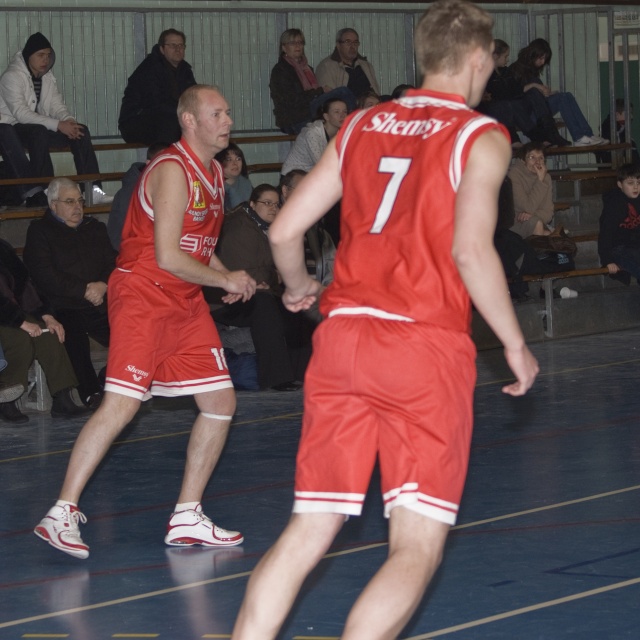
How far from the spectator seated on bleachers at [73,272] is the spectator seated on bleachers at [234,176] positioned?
1.59 meters

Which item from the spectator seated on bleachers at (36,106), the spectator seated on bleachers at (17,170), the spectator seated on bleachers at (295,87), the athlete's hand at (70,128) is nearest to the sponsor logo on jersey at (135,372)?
the spectator seated on bleachers at (17,170)

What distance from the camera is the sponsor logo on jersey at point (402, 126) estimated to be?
10.3 feet

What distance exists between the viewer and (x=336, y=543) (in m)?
5.16

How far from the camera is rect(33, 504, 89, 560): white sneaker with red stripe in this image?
508 cm

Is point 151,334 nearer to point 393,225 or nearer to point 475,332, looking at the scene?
point 393,225

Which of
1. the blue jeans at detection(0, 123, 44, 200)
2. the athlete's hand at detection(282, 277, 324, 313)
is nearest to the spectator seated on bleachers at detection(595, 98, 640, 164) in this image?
the blue jeans at detection(0, 123, 44, 200)

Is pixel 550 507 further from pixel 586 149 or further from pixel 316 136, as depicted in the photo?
pixel 586 149

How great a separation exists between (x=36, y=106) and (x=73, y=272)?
106 inches

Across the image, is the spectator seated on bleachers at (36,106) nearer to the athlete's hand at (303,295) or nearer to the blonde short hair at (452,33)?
the athlete's hand at (303,295)

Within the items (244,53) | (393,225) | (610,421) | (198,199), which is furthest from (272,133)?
(393,225)

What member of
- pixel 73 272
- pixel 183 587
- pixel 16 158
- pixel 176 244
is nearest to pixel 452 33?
pixel 176 244

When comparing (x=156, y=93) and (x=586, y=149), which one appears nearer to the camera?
(x=156, y=93)

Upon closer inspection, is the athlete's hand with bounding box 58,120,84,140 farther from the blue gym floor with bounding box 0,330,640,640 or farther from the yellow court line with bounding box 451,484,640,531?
the yellow court line with bounding box 451,484,640,531

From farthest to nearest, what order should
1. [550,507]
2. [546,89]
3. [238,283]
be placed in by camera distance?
[546,89]
[550,507]
[238,283]
